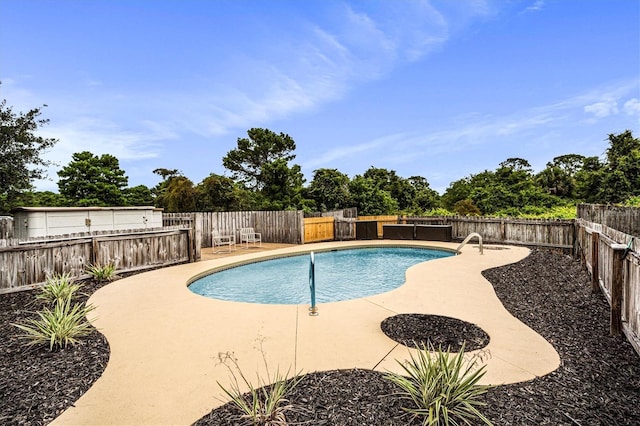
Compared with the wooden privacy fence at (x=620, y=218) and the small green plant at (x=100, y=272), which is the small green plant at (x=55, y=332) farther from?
the wooden privacy fence at (x=620, y=218)

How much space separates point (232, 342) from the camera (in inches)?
143

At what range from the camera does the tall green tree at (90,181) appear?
74.1 ft

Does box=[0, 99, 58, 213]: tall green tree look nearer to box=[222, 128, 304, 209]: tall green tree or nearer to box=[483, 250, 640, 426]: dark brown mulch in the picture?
box=[222, 128, 304, 209]: tall green tree

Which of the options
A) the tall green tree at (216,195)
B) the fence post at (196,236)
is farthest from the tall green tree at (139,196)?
the fence post at (196,236)

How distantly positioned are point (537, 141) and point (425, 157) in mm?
6710

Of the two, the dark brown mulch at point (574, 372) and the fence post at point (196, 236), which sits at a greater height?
the fence post at point (196, 236)

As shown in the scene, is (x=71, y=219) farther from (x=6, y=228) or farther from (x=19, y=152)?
(x=19, y=152)

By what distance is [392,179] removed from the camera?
29.5m

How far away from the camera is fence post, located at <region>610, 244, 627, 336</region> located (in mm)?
3539

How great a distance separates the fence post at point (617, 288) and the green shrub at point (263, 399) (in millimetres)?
3527

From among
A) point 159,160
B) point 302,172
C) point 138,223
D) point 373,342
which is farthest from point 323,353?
point 159,160

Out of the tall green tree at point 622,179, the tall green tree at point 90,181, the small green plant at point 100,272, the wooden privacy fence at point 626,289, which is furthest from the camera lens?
the tall green tree at point 90,181

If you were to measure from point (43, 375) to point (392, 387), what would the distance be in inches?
119

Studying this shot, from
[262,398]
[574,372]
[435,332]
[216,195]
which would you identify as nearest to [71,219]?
[216,195]
